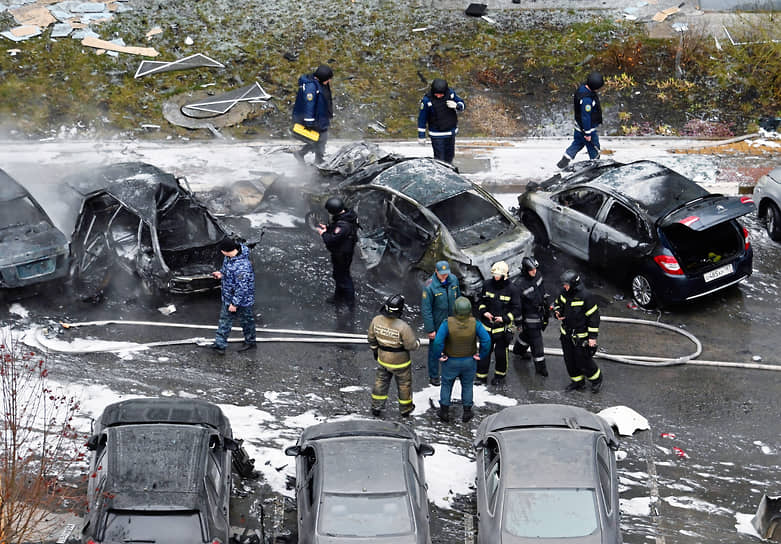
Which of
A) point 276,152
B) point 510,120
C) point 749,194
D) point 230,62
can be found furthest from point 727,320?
point 230,62

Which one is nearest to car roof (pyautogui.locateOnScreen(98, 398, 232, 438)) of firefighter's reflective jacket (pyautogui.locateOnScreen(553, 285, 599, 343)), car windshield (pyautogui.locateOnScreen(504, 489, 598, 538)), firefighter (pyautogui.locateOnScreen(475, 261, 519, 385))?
car windshield (pyautogui.locateOnScreen(504, 489, 598, 538))

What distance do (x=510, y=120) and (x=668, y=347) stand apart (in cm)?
798

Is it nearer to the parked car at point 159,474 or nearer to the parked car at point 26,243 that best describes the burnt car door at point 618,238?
the parked car at point 159,474

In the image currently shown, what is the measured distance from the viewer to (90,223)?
44.4 feet

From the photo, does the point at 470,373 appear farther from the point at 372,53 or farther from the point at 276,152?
the point at 372,53

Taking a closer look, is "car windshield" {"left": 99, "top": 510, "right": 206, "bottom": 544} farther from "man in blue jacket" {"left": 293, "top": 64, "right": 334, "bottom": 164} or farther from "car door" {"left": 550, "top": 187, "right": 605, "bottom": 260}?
"man in blue jacket" {"left": 293, "top": 64, "right": 334, "bottom": 164}

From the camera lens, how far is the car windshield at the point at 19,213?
13216 millimetres

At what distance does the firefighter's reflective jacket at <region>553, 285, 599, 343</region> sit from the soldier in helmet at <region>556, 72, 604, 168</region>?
5743 mm

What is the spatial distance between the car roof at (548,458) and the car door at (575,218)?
5.31m

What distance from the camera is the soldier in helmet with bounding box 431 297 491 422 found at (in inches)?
411

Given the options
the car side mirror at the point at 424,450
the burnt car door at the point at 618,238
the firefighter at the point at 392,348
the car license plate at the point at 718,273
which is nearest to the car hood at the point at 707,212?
the burnt car door at the point at 618,238

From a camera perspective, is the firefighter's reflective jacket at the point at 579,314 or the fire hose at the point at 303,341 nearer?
the firefighter's reflective jacket at the point at 579,314

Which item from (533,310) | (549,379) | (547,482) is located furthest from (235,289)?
(547,482)

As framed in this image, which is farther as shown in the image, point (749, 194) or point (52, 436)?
point (749, 194)
